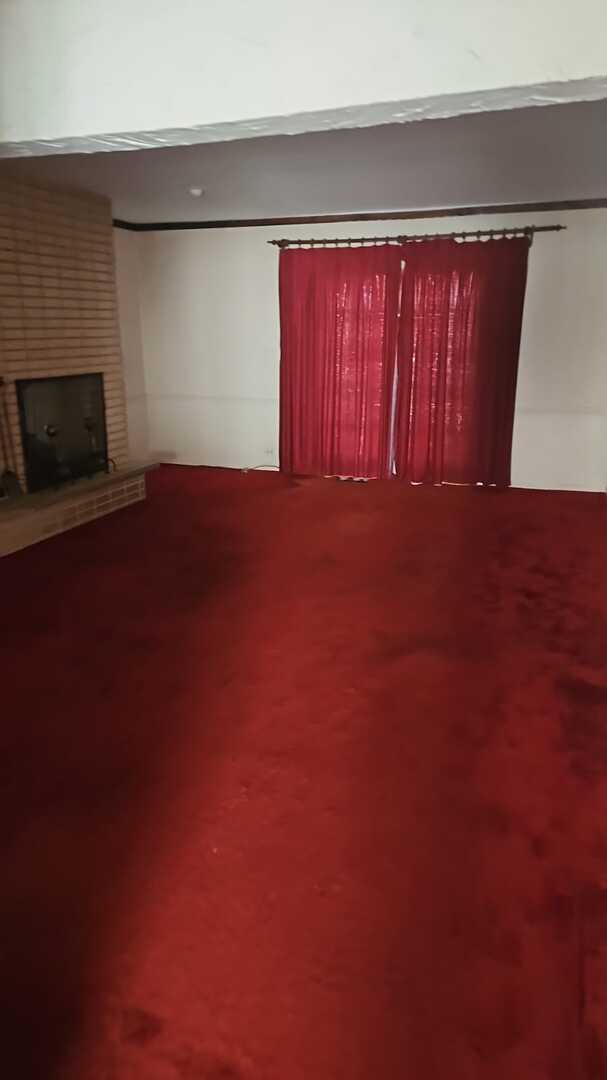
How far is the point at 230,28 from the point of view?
1.69 m

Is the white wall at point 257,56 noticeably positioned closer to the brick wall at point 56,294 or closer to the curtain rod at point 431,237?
the brick wall at point 56,294

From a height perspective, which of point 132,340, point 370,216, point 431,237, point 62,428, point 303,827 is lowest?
point 303,827

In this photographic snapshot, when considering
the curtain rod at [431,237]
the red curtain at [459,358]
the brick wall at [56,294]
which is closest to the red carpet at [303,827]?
the brick wall at [56,294]

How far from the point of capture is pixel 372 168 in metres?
3.98

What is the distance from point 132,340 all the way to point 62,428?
6.46 ft

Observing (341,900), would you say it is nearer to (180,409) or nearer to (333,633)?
(333,633)

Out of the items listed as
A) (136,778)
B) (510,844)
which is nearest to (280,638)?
(136,778)

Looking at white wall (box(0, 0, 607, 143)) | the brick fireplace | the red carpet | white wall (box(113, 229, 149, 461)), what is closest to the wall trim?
white wall (box(113, 229, 149, 461))

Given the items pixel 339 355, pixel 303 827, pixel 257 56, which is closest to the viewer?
pixel 257 56

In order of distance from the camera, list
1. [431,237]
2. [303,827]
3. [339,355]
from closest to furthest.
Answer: [303,827], [431,237], [339,355]

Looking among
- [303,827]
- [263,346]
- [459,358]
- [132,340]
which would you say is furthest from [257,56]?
[132,340]

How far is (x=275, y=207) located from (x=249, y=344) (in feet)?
4.04

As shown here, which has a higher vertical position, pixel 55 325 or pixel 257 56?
pixel 257 56

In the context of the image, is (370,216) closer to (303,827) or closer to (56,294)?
(56,294)
